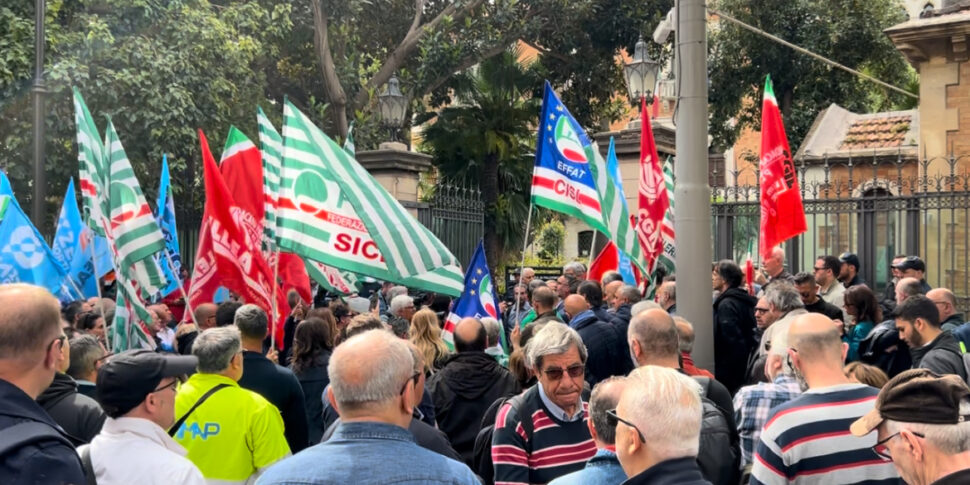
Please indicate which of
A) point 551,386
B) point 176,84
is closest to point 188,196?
point 176,84

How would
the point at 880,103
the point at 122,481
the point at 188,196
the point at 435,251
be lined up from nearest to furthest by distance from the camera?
the point at 122,481, the point at 435,251, the point at 188,196, the point at 880,103

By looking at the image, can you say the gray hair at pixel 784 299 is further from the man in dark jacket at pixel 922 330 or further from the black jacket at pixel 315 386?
the black jacket at pixel 315 386

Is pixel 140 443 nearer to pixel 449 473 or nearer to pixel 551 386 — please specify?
pixel 449 473

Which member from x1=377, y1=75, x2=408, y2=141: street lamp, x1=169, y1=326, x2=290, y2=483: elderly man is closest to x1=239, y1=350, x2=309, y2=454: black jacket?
x1=169, y1=326, x2=290, y2=483: elderly man

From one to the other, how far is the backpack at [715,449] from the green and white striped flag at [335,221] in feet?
10.0

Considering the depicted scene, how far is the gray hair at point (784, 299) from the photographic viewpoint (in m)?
7.01

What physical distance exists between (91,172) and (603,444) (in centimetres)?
625

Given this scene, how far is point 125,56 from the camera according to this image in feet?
54.5

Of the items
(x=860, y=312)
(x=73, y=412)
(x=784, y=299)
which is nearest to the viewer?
(x=73, y=412)

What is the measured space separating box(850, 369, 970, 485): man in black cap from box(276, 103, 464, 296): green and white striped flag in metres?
4.36

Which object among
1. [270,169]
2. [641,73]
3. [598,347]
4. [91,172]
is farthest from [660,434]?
[641,73]

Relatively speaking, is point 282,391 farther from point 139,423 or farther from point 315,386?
point 139,423

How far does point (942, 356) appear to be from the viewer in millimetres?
6340

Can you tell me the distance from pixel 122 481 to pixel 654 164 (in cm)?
754
